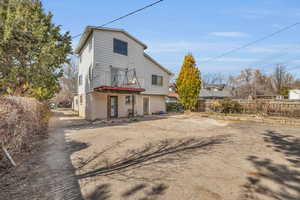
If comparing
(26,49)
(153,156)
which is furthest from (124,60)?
(153,156)

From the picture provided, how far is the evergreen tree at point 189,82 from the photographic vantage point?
15.9 m

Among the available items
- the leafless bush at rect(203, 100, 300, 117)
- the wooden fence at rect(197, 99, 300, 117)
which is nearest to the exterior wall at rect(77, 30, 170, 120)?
the leafless bush at rect(203, 100, 300, 117)

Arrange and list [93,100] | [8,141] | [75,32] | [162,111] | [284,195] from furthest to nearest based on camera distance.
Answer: [162,111] < [93,100] < [75,32] < [8,141] < [284,195]

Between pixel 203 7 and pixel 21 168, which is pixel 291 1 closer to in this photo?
pixel 203 7

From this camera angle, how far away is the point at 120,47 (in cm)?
1427

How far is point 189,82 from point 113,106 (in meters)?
8.18

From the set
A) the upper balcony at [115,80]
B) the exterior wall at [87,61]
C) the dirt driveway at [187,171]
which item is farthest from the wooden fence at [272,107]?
the exterior wall at [87,61]

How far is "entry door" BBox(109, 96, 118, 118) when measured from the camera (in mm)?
14008

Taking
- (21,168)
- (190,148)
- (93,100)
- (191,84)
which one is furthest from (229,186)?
(191,84)

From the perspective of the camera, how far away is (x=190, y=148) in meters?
5.51

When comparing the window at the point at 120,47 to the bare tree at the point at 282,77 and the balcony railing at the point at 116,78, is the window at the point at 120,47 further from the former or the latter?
the bare tree at the point at 282,77

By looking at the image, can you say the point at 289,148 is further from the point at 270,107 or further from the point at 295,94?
the point at 295,94

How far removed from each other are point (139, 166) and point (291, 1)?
44.4ft

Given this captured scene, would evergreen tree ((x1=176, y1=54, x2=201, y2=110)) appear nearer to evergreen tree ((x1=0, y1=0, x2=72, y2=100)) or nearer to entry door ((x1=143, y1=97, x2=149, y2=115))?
entry door ((x1=143, y1=97, x2=149, y2=115))
